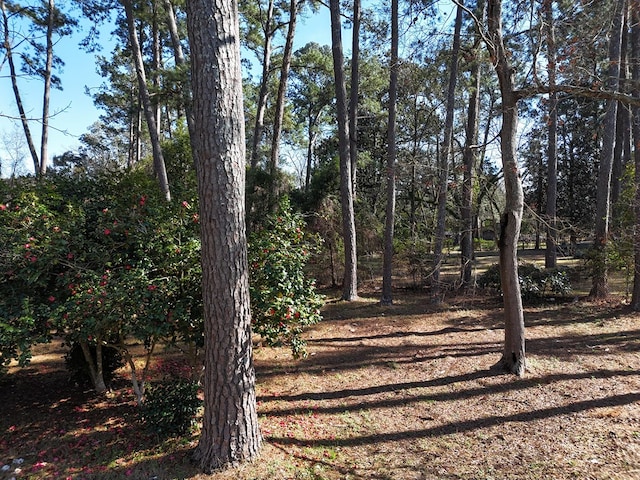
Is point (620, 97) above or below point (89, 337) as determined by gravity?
above

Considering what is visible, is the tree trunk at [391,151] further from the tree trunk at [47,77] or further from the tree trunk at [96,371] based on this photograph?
the tree trunk at [47,77]

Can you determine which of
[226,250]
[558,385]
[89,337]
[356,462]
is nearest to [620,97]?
[558,385]

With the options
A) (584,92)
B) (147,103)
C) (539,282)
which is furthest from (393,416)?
(147,103)

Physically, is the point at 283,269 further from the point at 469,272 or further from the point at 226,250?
the point at 469,272

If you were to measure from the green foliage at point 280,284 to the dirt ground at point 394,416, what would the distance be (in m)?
1.13

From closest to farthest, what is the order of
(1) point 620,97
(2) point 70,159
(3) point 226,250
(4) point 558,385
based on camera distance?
(3) point 226,250
(1) point 620,97
(4) point 558,385
(2) point 70,159

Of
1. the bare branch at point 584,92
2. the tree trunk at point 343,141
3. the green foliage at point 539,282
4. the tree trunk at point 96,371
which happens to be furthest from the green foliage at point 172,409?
the green foliage at point 539,282

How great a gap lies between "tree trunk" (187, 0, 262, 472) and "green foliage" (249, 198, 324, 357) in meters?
0.67

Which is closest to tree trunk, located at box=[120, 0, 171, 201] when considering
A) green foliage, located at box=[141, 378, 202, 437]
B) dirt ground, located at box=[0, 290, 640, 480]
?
dirt ground, located at box=[0, 290, 640, 480]

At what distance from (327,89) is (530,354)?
636 inches

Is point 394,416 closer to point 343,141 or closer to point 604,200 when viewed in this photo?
point 343,141

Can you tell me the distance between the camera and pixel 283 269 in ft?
13.7

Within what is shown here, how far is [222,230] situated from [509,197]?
400 cm

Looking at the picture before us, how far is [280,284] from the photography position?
4.16 metres
